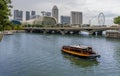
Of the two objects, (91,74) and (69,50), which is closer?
(91,74)

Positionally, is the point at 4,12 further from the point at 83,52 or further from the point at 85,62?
the point at 83,52

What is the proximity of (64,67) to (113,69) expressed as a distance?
9.05 metres

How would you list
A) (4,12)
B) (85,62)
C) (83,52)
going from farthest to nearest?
(83,52), (85,62), (4,12)

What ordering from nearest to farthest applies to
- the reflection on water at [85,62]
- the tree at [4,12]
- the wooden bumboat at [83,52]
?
the tree at [4,12]
the reflection on water at [85,62]
the wooden bumboat at [83,52]

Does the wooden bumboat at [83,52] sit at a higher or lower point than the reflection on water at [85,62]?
higher

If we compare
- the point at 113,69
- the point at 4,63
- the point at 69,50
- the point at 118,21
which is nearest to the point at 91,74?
the point at 113,69

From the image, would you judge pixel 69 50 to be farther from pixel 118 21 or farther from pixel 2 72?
pixel 118 21

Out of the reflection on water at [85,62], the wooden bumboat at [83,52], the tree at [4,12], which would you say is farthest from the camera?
the wooden bumboat at [83,52]

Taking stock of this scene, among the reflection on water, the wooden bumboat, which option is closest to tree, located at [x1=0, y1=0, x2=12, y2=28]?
the reflection on water

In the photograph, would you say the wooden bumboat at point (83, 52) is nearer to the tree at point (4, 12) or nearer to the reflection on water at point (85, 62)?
the reflection on water at point (85, 62)

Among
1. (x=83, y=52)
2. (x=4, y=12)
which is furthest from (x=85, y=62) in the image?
(x=4, y=12)

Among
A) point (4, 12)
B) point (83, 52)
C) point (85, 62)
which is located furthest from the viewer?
point (83, 52)

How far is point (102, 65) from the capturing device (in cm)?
4616

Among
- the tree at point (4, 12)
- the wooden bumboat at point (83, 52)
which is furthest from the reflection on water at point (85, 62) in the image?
the tree at point (4, 12)
